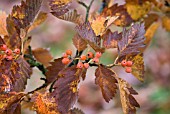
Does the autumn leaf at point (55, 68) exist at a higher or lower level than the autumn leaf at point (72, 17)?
lower

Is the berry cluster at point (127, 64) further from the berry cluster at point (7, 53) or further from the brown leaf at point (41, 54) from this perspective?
the brown leaf at point (41, 54)

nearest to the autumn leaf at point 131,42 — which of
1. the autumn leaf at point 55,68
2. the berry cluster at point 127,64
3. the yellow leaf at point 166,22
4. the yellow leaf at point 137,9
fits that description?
the berry cluster at point 127,64

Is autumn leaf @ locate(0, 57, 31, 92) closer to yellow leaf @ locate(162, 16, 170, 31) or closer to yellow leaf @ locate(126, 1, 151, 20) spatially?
yellow leaf @ locate(126, 1, 151, 20)

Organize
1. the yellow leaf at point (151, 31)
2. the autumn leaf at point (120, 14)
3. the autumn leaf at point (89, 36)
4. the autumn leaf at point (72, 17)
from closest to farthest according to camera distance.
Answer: the autumn leaf at point (89, 36) < the autumn leaf at point (72, 17) < the autumn leaf at point (120, 14) < the yellow leaf at point (151, 31)

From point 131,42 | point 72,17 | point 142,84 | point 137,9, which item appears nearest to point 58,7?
point 72,17

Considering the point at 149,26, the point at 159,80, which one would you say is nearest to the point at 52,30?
the point at 159,80

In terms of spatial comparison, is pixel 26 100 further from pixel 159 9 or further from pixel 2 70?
pixel 159 9

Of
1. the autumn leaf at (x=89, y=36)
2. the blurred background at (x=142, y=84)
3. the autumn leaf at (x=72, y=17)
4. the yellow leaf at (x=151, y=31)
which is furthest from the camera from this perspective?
the blurred background at (x=142, y=84)
